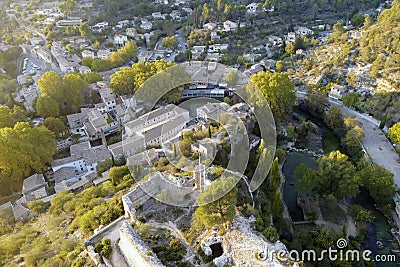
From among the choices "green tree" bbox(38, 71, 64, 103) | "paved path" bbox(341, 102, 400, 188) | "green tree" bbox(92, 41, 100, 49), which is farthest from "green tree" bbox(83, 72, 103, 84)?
"paved path" bbox(341, 102, 400, 188)

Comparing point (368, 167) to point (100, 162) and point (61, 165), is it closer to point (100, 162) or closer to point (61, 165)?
point (100, 162)


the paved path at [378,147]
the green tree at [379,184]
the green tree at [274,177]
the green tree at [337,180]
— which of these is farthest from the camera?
the paved path at [378,147]

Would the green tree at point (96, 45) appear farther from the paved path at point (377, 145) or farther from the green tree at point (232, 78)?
the paved path at point (377, 145)

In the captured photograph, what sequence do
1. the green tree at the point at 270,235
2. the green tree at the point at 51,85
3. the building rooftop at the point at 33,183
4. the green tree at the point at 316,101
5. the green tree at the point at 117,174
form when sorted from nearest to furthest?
1. the green tree at the point at 270,235
2. the green tree at the point at 117,174
3. the building rooftop at the point at 33,183
4. the green tree at the point at 51,85
5. the green tree at the point at 316,101

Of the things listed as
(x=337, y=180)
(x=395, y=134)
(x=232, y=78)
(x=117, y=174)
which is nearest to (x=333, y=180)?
(x=337, y=180)

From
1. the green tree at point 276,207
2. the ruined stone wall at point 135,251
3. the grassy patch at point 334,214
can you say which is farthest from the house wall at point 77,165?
the grassy patch at point 334,214

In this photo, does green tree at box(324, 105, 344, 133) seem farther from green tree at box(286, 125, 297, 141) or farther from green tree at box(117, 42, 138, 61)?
green tree at box(117, 42, 138, 61)

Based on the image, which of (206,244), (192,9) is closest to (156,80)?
(206,244)
